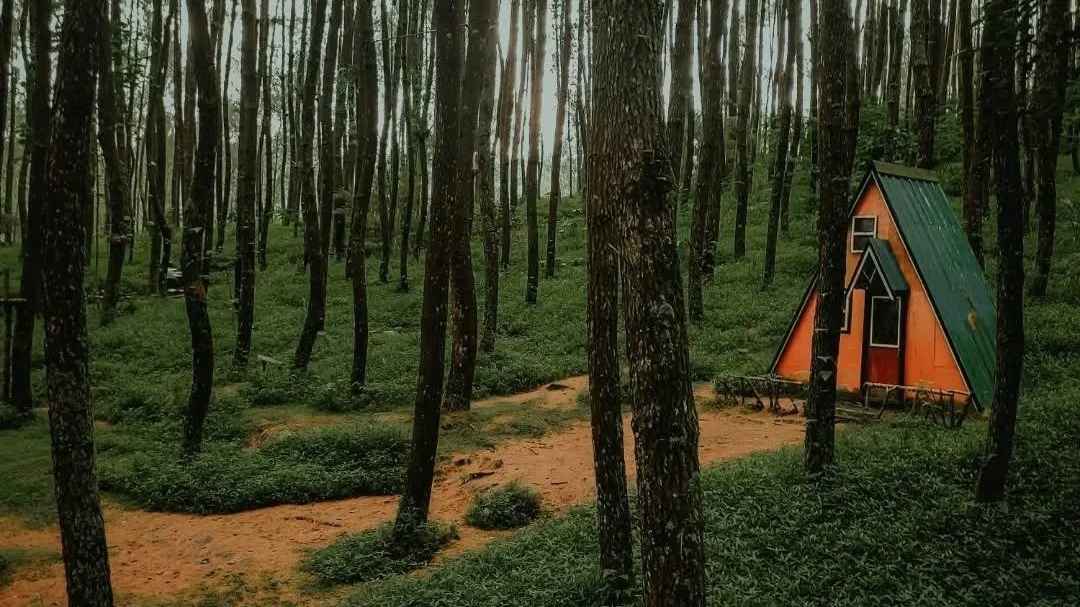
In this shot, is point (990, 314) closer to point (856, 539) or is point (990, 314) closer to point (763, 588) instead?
point (856, 539)

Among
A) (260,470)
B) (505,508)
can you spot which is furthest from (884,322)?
(260,470)

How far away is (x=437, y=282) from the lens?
824cm

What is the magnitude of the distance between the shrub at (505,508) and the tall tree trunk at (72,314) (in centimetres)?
451

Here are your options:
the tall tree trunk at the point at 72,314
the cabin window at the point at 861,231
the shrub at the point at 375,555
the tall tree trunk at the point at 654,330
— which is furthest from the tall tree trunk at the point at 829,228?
the tall tree trunk at the point at 72,314

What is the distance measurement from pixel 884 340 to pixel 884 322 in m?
0.34

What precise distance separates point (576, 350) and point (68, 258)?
1373 centimetres

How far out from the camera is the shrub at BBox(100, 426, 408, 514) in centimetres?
983

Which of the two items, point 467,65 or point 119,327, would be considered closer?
point 467,65

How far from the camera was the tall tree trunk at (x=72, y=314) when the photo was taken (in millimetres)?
5258

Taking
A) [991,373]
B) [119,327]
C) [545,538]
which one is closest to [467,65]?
[545,538]

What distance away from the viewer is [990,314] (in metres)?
Result: 14.1

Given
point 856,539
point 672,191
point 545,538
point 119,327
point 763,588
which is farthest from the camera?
point 119,327

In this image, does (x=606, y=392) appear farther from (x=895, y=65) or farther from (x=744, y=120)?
(x=895, y=65)

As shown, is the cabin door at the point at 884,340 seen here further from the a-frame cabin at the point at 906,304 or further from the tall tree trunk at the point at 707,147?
the tall tree trunk at the point at 707,147
